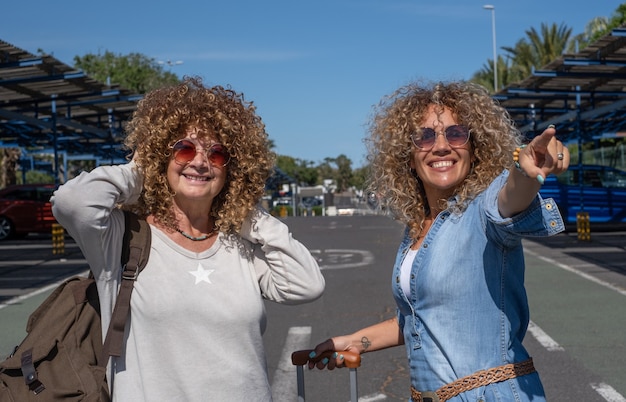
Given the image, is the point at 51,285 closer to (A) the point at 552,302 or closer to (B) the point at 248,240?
(A) the point at 552,302

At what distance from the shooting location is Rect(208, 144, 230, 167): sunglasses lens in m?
2.93

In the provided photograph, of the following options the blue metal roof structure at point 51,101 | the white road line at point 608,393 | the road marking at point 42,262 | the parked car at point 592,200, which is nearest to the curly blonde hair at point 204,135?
the white road line at point 608,393

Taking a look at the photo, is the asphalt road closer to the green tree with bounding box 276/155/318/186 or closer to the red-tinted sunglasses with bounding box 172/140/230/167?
the red-tinted sunglasses with bounding box 172/140/230/167

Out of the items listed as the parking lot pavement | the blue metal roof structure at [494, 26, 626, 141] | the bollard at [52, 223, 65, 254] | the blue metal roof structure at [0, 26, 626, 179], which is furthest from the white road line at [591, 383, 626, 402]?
the bollard at [52, 223, 65, 254]

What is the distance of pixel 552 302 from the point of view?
10.2 meters

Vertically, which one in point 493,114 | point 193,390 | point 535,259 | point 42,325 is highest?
point 493,114

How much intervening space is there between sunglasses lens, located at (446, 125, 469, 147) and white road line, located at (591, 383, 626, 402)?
12.6 ft

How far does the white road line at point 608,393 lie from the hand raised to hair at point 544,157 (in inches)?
171

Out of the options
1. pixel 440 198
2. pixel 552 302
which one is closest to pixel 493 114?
pixel 440 198

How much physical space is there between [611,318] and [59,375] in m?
7.64

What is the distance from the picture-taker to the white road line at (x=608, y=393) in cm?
592

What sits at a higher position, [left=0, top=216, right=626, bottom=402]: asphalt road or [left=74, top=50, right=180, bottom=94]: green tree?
[left=74, top=50, right=180, bottom=94]: green tree

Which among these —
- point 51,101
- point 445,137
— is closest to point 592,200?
point 51,101

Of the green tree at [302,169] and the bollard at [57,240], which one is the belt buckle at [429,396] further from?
the green tree at [302,169]
